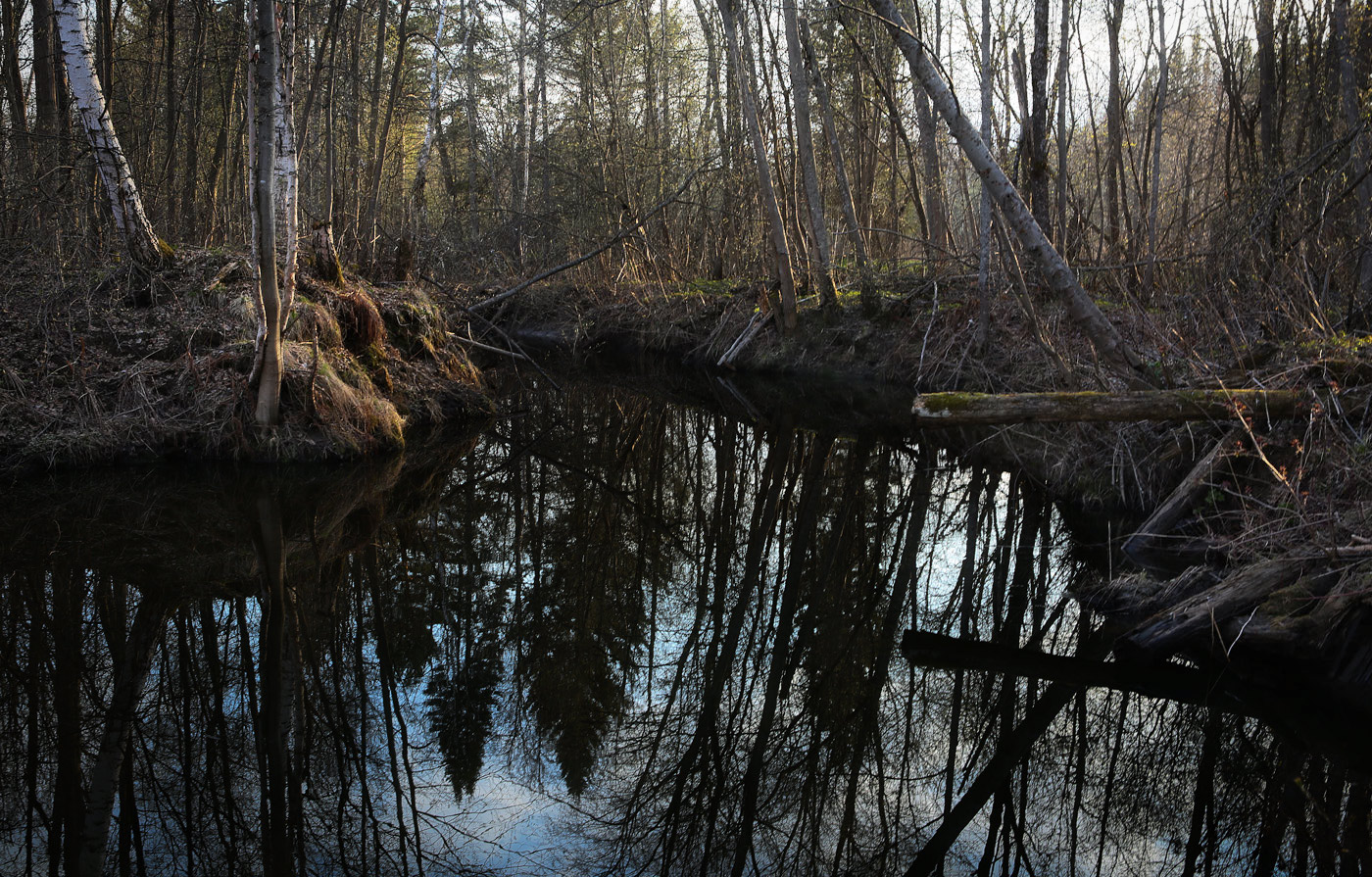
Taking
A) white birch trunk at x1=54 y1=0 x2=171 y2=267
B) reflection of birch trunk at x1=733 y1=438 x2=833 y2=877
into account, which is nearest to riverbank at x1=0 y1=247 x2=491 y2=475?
white birch trunk at x1=54 y1=0 x2=171 y2=267

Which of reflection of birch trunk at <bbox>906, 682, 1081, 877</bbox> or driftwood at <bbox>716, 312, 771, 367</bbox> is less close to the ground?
driftwood at <bbox>716, 312, 771, 367</bbox>

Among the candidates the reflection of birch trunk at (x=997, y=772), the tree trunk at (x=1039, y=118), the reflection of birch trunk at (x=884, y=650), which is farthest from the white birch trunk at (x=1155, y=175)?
the reflection of birch trunk at (x=997, y=772)

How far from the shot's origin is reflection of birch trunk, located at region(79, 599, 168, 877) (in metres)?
3.04

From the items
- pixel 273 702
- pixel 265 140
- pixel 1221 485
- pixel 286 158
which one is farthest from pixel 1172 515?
pixel 286 158

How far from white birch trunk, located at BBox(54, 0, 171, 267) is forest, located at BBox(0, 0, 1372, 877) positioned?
0.15 feet

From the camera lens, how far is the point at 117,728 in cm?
369

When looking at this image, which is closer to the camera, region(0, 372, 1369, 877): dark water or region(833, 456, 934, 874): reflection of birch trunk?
region(0, 372, 1369, 877): dark water

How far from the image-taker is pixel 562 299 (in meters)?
18.8

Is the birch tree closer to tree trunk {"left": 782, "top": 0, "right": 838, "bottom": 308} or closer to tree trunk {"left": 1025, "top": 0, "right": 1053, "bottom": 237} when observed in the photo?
tree trunk {"left": 782, "top": 0, "right": 838, "bottom": 308}

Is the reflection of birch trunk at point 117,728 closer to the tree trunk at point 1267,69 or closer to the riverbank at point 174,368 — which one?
the riverbank at point 174,368

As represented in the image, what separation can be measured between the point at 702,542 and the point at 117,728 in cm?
374

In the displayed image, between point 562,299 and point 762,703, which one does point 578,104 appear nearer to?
point 562,299

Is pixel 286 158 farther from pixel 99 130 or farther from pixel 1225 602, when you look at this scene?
pixel 1225 602

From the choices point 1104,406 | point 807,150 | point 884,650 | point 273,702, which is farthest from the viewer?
point 807,150
